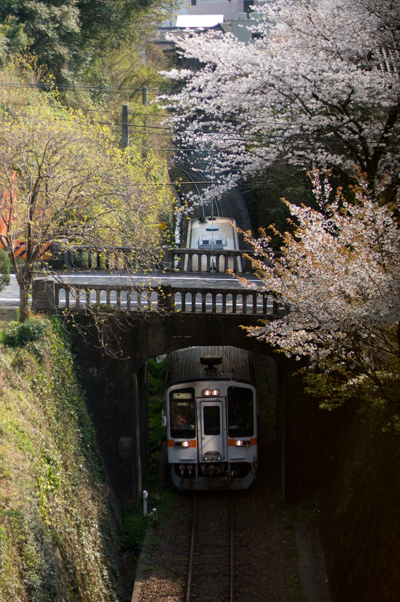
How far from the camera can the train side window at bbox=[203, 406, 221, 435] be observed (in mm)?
15047

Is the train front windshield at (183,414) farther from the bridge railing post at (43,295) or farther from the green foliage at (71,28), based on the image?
the green foliage at (71,28)

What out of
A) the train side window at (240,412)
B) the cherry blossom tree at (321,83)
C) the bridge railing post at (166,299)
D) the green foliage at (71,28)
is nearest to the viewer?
the cherry blossom tree at (321,83)

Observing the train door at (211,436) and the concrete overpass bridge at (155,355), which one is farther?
the train door at (211,436)

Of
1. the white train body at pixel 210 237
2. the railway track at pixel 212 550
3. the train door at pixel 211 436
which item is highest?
the white train body at pixel 210 237

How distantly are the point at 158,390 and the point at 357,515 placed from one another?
11.8 m

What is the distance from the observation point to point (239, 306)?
14875mm

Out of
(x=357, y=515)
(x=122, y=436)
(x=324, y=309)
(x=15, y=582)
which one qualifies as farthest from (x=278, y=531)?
(x=15, y=582)

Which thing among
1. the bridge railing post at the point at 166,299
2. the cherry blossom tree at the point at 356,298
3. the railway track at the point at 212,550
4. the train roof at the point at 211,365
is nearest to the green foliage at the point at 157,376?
the train roof at the point at 211,365

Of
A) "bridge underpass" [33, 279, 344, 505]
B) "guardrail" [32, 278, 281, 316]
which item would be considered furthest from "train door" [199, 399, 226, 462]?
"guardrail" [32, 278, 281, 316]

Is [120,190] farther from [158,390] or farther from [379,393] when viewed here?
[158,390]

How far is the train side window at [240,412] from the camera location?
591 inches

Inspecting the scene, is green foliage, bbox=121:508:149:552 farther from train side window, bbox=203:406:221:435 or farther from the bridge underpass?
train side window, bbox=203:406:221:435

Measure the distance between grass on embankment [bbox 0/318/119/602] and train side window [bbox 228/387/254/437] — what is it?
140 inches

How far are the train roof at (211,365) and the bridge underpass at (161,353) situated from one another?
101cm
